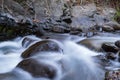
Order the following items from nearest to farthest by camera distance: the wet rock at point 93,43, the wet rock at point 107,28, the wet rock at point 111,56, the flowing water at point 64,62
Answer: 1. the flowing water at point 64,62
2. the wet rock at point 111,56
3. the wet rock at point 93,43
4. the wet rock at point 107,28

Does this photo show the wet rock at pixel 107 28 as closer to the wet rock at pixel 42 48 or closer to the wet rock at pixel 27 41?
the wet rock at pixel 27 41

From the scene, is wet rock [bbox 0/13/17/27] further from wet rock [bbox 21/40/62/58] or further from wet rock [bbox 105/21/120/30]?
wet rock [bbox 105/21/120/30]

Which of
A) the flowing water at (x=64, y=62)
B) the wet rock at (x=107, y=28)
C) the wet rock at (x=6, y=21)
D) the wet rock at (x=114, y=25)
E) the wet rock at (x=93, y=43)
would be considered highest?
the wet rock at (x=6, y=21)

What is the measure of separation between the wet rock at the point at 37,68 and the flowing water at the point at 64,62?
0.07 metres

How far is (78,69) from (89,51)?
3.68 feet

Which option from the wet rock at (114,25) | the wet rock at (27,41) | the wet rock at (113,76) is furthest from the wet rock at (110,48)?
the wet rock at (114,25)

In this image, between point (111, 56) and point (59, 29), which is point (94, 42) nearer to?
point (111, 56)

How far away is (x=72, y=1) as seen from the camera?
9.87 meters

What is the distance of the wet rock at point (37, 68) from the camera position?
503cm

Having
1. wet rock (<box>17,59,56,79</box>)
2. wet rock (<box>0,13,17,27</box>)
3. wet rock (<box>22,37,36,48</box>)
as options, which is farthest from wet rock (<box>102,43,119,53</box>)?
wet rock (<box>0,13,17,27</box>)

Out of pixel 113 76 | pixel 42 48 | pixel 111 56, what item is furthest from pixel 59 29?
pixel 113 76

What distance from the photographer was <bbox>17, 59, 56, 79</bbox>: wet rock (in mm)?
5027

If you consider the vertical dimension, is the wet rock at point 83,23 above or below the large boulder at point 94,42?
above

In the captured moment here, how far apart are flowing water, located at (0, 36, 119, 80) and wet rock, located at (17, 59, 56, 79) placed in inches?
2.8
